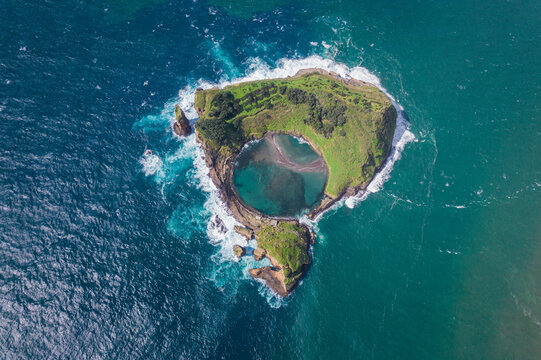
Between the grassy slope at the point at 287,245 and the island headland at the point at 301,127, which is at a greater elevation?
the island headland at the point at 301,127

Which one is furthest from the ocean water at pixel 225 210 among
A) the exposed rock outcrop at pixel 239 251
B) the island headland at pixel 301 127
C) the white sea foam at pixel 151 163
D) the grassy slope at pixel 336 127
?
the grassy slope at pixel 336 127

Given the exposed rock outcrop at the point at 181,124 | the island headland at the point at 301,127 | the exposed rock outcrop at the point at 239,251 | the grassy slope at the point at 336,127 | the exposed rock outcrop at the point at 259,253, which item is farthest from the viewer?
the exposed rock outcrop at the point at 181,124

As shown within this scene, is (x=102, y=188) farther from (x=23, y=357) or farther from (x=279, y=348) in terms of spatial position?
(x=279, y=348)

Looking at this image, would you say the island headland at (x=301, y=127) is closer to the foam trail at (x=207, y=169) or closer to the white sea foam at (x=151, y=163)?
the foam trail at (x=207, y=169)

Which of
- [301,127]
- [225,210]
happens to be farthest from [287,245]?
[301,127]

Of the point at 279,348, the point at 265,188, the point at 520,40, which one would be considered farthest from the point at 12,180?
the point at 520,40

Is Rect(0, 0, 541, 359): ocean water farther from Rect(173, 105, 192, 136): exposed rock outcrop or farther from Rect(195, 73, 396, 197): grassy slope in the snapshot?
Rect(195, 73, 396, 197): grassy slope

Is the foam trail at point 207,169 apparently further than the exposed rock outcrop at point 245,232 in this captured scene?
No
